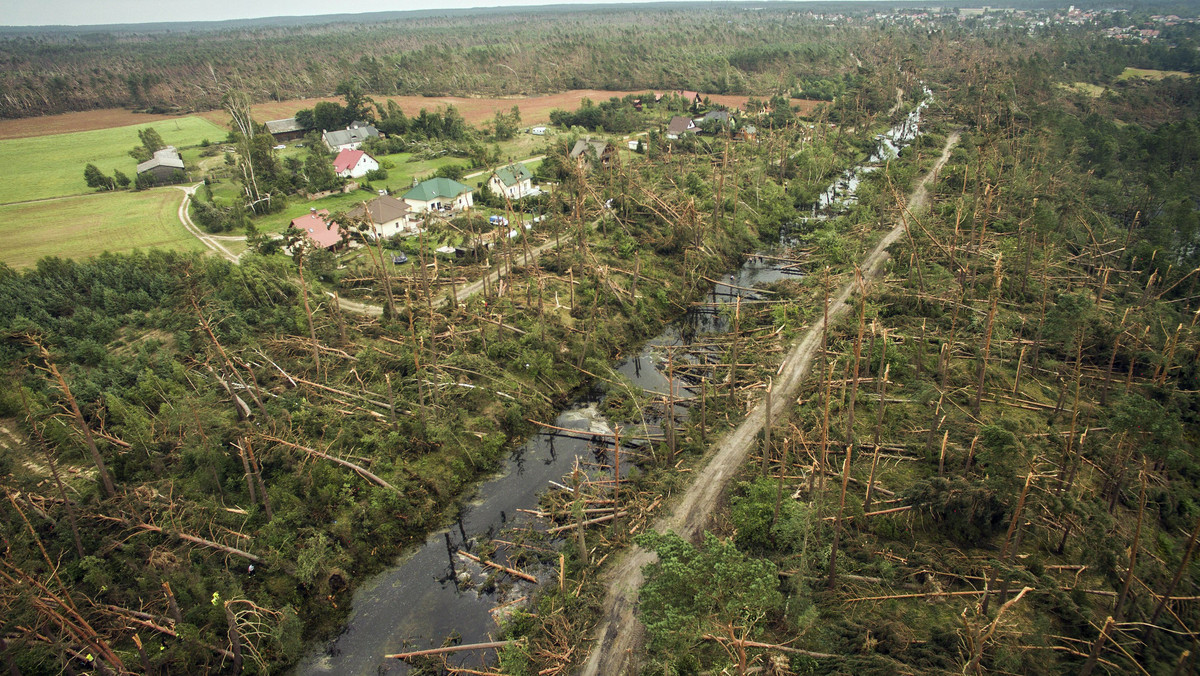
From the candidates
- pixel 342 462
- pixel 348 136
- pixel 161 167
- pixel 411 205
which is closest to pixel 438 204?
pixel 411 205

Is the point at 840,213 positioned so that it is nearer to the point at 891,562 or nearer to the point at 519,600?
the point at 891,562

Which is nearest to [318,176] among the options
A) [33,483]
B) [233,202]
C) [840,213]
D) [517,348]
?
[233,202]

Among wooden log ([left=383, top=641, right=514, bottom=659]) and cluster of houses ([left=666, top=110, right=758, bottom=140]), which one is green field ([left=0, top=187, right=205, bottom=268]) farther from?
cluster of houses ([left=666, top=110, right=758, bottom=140])

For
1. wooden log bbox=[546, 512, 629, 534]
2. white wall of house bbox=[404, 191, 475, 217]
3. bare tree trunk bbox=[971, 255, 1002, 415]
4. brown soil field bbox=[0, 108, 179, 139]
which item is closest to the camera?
bare tree trunk bbox=[971, 255, 1002, 415]

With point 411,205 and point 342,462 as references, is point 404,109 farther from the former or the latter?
point 342,462

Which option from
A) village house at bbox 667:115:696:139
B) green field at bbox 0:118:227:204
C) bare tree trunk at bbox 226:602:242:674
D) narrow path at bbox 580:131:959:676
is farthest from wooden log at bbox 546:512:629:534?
village house at bbox 667:115:696:139

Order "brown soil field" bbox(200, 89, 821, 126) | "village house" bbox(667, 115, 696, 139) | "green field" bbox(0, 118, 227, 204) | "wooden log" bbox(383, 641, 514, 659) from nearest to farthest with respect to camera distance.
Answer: "wooden log" bbox(383, 641, 514, 659) < "green field" bbox(0, 118, 227, 204) < "village house" bbox(667, 115, 696, 139) < "brown soil field" bbox(200, 89, 821, 126)
